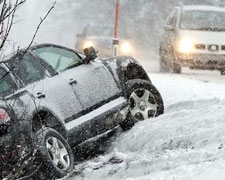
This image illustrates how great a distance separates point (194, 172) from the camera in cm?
612

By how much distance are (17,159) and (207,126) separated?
2513 mm

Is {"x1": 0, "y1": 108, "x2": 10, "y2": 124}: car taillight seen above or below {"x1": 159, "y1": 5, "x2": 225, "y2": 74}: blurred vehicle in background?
above

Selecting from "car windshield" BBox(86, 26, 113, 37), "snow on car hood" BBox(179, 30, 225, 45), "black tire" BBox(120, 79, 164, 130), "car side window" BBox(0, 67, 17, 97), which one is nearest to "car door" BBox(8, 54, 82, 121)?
"car side window" BBox(0, 67, 17, 97)

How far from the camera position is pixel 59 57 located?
8.98 meters

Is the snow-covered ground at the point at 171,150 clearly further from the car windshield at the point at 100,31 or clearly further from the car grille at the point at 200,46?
the car windshield at the point at 100,31

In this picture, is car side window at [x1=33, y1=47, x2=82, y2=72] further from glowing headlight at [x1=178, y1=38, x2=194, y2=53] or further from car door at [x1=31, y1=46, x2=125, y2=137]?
glowing headlight at [x1=178, y1=38, x2=194, y2=53]

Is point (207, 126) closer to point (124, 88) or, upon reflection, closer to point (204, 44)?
point (124, 88)

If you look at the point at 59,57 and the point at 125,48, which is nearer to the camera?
the point at 59,57

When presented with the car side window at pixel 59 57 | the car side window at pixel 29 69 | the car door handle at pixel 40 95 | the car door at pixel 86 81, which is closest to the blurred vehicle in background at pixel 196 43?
the car door at pixel 86 81

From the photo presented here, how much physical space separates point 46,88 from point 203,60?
8403 mm

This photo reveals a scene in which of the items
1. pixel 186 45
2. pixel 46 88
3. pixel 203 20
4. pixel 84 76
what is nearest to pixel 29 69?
pixel 46 88

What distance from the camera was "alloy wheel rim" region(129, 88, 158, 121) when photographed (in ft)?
32.0

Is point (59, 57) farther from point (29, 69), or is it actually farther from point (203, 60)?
point (203, 60)

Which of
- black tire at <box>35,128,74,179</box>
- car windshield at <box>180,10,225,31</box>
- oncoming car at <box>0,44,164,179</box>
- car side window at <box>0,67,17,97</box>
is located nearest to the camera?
oncoming car at <box>0,44,164,179</box>
